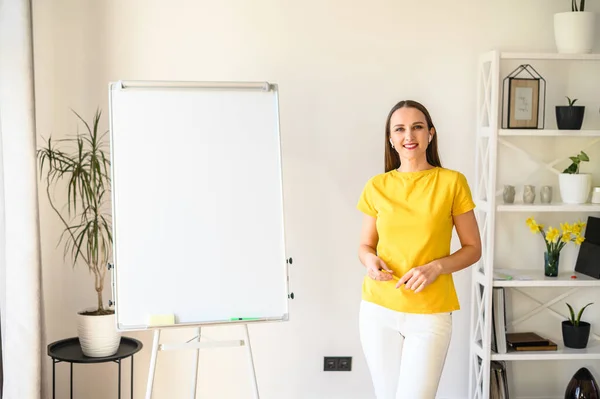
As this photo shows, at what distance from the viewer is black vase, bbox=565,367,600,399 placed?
3410mm

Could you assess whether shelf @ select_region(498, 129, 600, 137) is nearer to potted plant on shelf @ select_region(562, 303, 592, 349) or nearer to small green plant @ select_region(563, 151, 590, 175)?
small green plant @ select_region(563, 151, 590, 175)

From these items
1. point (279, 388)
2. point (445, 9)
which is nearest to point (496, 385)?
point (279, 388)

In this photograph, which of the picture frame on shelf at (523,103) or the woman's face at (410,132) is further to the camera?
the picture frame on shelf at (523,103)

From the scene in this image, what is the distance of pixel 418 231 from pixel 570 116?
128 cm

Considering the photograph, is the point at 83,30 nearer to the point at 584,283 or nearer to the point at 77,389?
the point at 77,389

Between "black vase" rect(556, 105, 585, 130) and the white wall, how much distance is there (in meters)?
0.35

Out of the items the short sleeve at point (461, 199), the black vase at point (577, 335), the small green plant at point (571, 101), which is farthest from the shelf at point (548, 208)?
the short sleeve at point (461, 199)

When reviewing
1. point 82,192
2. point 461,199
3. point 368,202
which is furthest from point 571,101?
point 82,192

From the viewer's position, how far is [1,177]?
2.84 m

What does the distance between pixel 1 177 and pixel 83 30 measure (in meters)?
0.86

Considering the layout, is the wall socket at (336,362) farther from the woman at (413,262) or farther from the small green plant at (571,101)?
the small green plant at (571,101)

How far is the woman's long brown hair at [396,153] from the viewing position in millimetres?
2605

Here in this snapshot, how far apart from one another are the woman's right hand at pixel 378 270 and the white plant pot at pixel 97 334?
1.21m

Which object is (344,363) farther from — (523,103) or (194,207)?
(523,103)
